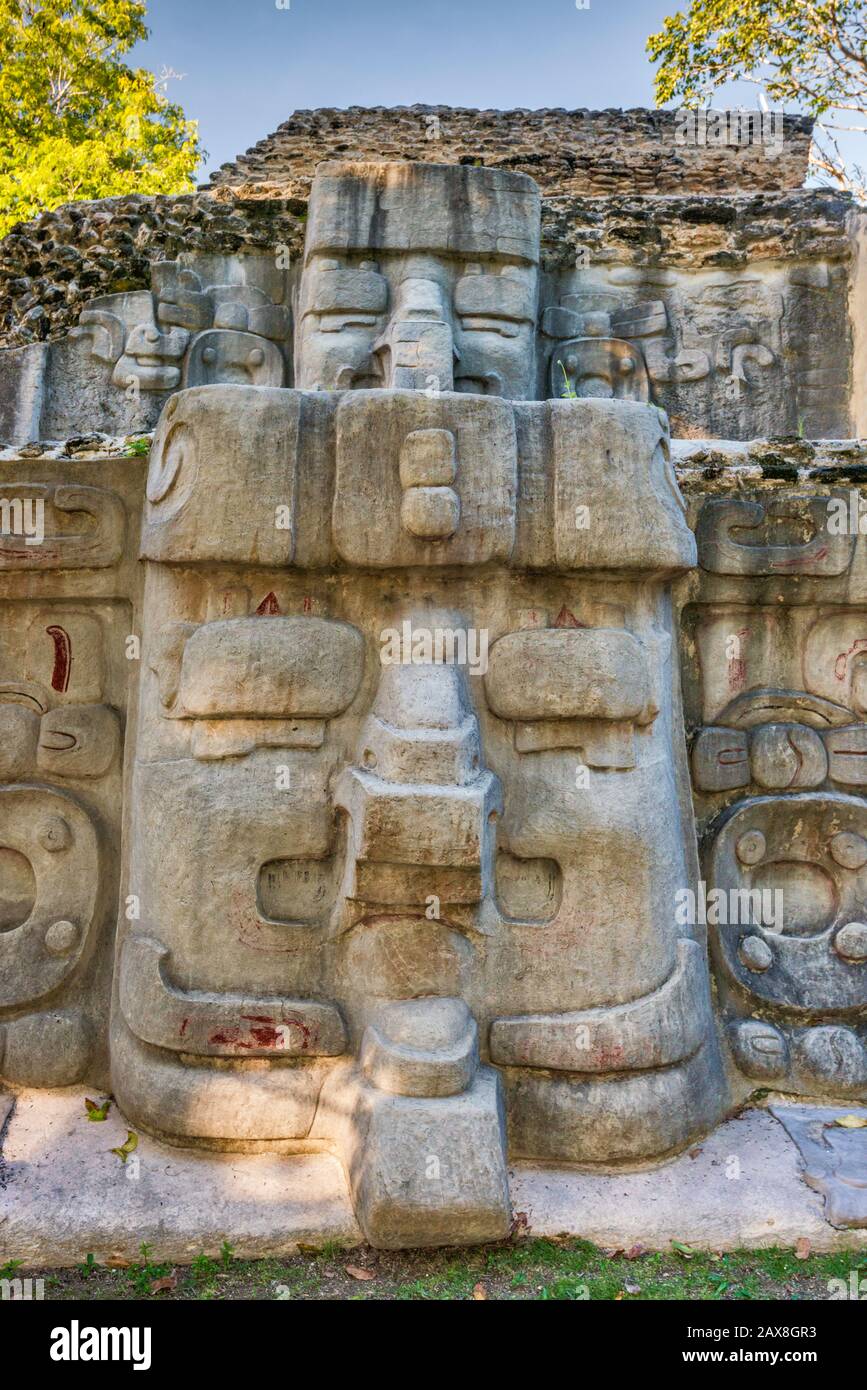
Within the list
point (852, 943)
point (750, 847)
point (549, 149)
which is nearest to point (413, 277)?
point (750, 847)

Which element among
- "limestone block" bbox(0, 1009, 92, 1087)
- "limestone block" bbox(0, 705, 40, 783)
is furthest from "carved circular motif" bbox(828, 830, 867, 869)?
"limestone block" bbox(0, 705, 40, 783)

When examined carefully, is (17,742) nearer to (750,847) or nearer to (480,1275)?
(480,1275)

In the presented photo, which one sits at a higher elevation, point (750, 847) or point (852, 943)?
point (750, 847)

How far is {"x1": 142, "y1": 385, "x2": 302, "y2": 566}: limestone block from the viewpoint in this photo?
2953 millimetres

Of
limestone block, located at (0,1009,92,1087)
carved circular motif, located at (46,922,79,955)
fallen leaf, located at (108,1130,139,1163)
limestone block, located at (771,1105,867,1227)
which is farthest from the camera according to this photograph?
carved circular motif, located at (46,922,79,955)

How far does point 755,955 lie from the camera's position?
3.35 m

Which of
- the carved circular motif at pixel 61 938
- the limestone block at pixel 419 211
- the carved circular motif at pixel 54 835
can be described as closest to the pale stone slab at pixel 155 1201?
the carved circular motif at pixel 61 938

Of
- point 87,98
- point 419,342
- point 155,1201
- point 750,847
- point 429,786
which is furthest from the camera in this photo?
point 87,98

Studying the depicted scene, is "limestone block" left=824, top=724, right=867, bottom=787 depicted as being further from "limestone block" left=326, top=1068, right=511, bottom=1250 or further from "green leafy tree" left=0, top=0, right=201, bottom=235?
"green leafy tree" left=0, top=0, right=201, bottom=235

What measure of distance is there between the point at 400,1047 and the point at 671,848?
1.00m

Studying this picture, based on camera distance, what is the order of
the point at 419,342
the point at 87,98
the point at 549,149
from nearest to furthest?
the point at 419,342
the point at 549,149
the point at 87,98

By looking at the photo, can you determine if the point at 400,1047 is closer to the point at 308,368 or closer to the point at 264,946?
the point at 264,946

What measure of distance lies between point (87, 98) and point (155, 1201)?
16441mm

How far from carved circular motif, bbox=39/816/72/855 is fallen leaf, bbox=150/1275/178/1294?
1.34 meters
